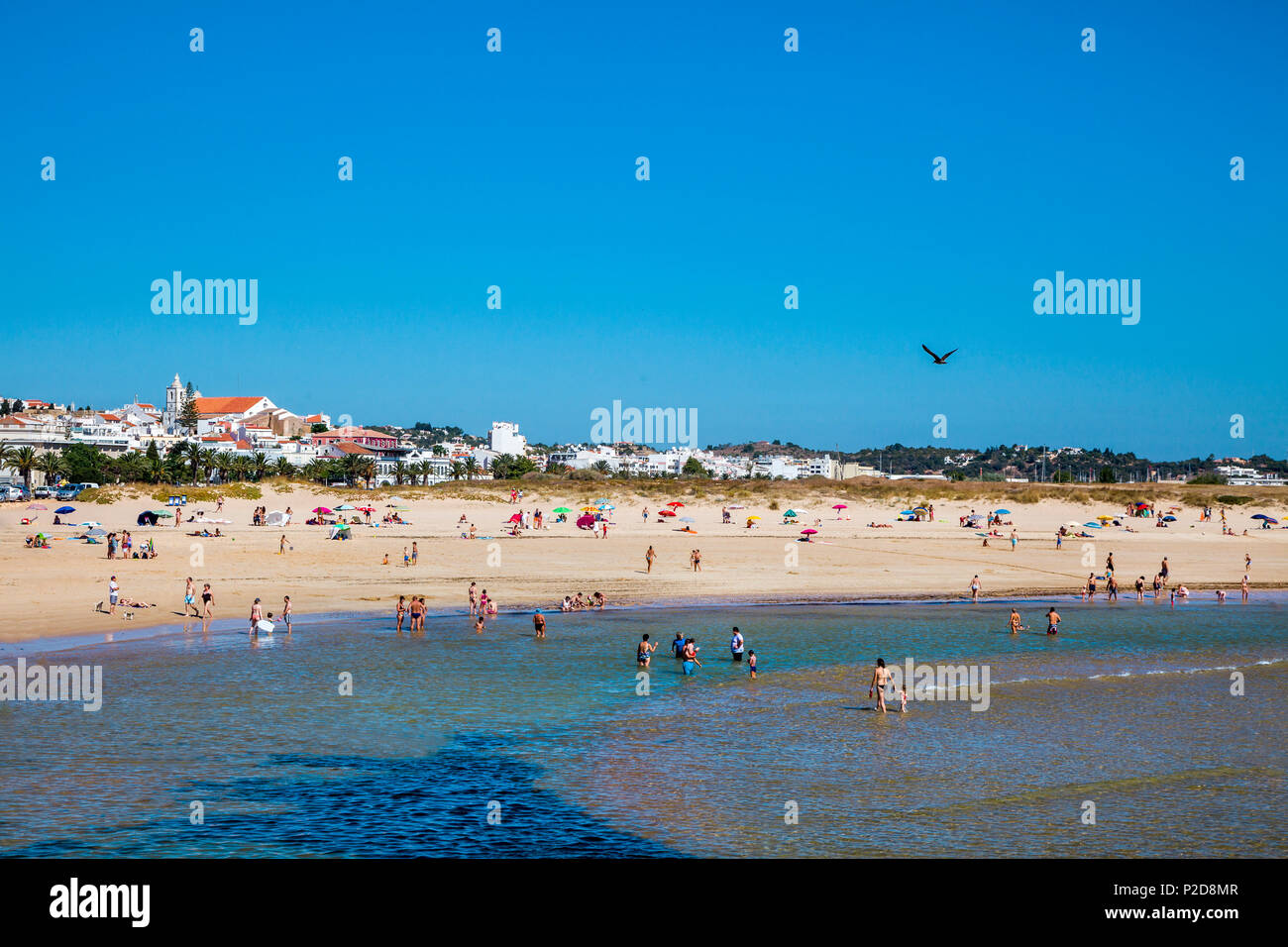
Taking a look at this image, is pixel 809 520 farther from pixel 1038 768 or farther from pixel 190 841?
pixel 190 841

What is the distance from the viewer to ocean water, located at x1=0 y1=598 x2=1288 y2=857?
1515 centimetres

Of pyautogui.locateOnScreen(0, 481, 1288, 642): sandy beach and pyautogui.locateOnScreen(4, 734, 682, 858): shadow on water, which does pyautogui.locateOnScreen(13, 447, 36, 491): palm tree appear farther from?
pyautogui.locateOnScreen(4, 734, 682, 858): shadow on water

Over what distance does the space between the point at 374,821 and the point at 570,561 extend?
34791 millimetres

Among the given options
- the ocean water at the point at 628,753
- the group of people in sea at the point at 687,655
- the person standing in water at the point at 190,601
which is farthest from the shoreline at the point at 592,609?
the group of people in sea at the point at 687,655

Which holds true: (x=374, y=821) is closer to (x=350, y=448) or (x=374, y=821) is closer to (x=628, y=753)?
(x=628, y=753)

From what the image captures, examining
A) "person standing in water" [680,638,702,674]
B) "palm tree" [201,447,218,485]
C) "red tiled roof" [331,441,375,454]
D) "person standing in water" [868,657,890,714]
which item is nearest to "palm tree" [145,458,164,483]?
"palm tree" [201,447,218,485]

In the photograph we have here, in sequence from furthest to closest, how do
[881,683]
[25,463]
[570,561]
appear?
[25,463], [570,561], [881,683]

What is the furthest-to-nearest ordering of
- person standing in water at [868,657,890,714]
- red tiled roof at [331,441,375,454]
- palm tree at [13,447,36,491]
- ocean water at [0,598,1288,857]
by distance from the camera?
1. red tiled roof at [331,441,375,454]
2. palm tree at [13,447,36,491]
3. person standing in water at [868,657,890,714]
4. ocean water at [0,598,1288,857]

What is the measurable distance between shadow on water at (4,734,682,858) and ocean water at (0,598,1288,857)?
2.2 inches

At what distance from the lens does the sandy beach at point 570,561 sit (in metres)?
38.6

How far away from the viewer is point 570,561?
50438mm

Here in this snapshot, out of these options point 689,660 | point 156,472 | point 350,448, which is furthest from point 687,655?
point 350,448

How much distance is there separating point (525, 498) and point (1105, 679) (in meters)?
61.8

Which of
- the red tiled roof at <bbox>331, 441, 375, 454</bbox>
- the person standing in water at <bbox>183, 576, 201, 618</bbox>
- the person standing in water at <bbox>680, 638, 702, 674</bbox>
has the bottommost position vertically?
the person standing in water at <bbox>680, 638, 702, 674</bbox>
